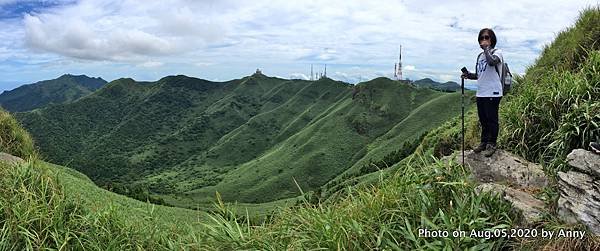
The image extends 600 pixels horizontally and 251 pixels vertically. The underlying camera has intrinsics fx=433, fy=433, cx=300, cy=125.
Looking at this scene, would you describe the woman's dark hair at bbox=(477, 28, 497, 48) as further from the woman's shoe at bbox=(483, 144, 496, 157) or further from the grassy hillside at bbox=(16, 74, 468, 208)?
the grassy hillside at bbox=(16, 74, 468, 208)

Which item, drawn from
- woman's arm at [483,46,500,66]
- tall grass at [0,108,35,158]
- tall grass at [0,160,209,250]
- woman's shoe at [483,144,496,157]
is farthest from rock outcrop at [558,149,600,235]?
tall grass at [0,108,35,158]

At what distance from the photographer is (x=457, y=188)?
19.9 ft

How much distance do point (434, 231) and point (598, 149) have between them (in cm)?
251

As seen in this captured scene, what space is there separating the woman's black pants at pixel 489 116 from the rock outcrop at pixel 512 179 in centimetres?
31

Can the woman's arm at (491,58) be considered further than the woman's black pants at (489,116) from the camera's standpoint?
No

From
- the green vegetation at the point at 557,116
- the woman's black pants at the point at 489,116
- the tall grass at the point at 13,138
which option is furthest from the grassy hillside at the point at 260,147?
the woman's black pants at the point at 489,116

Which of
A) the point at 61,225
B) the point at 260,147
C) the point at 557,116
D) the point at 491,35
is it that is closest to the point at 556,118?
the point at 557,116

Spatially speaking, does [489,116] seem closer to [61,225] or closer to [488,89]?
[488,89]

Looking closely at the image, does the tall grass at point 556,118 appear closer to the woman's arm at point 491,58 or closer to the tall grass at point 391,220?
the woman's arm at point 491,58

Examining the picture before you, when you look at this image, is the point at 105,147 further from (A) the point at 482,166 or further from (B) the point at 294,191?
(A) the point at 482,166

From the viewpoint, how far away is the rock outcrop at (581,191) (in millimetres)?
4977

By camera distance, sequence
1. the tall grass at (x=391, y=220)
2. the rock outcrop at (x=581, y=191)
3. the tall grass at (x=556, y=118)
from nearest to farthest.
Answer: the rock outcrop at (x=581, y=191), the tall grass at (x=391, y=220), the tall grass at (x=556, y=118)

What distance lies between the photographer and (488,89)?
7410 mm

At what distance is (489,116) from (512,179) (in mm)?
1202
